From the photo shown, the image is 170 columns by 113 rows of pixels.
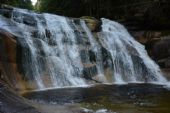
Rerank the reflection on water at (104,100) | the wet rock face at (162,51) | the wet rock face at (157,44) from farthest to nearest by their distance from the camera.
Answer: the wet rock face at (162,51) < the wet rock face at (157,44) < the reflection on water at (104,100)

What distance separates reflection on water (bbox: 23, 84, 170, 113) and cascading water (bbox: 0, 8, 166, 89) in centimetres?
254

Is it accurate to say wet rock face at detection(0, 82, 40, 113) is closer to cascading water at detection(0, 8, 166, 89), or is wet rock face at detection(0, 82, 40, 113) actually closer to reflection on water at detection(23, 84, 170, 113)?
reflection on water at detection(23, 84, 170, 113)

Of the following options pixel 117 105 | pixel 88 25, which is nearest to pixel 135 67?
pixel 88 25

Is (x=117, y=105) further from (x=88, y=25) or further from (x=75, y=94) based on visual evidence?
(x=88, y=25)

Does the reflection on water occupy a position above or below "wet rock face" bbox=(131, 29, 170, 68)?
below

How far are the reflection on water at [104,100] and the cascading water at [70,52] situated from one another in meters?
2.54

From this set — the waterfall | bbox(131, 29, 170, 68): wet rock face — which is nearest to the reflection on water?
the waterfall

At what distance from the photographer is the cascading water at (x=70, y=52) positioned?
19172mm

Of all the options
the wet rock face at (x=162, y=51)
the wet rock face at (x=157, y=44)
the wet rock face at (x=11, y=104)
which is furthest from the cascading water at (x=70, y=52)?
the wet rock face at (x=11, y=104)

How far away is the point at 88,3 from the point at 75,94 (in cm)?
2135

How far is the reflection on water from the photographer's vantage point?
11.9 m

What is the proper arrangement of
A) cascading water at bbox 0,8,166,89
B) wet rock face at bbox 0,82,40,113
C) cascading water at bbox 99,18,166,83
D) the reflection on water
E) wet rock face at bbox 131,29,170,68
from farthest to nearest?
wet rock face at bbox 131,29,170,68, cascading water at bbox 99,18,166,83, cascading water at bbox 0,8,166,89, the reflection on water, wet rock face at bbox 0,82,40,113

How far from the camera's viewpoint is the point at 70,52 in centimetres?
2148

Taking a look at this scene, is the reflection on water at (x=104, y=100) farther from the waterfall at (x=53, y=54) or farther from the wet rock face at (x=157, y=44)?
the wet rock face at (x=157, y=44)
